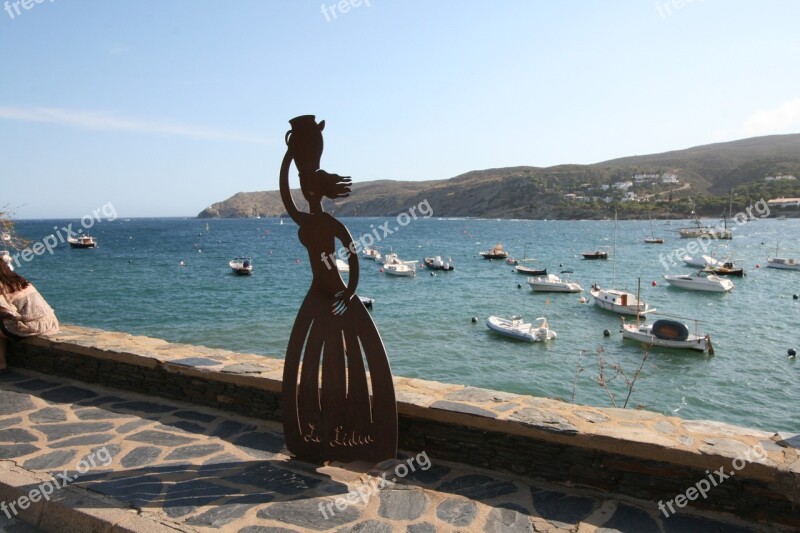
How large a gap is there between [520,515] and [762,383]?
725 inches

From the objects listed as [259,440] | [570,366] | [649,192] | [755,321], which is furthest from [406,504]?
[649,192]

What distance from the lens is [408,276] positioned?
4172 centimetres

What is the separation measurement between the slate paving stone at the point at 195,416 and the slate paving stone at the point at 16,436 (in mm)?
1116

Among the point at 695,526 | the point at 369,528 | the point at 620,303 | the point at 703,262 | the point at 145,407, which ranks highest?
the point at 145,407

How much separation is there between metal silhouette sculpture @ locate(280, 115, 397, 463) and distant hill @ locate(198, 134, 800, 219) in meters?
106

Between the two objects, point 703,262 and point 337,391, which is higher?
point 337,391

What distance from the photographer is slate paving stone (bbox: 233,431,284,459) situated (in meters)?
4.27

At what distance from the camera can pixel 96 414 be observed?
4996mm

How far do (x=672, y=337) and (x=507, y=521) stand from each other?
801 inches

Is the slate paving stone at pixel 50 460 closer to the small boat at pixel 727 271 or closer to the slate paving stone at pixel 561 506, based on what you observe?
the slate paving stone at pixel 561 506

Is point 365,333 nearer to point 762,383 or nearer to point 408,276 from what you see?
point 762,383

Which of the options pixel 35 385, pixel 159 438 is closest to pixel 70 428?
pixel 159 438

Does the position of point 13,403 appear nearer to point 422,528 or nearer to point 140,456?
point 140,456

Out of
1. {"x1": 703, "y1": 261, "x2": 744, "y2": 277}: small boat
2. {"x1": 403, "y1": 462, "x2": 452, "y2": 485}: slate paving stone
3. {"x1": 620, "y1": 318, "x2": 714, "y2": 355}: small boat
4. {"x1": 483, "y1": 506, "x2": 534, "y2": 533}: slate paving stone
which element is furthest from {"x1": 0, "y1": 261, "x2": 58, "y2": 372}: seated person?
{"x1": 703, "y1": 261, "x2": 744, "y2": 277}: small boat
